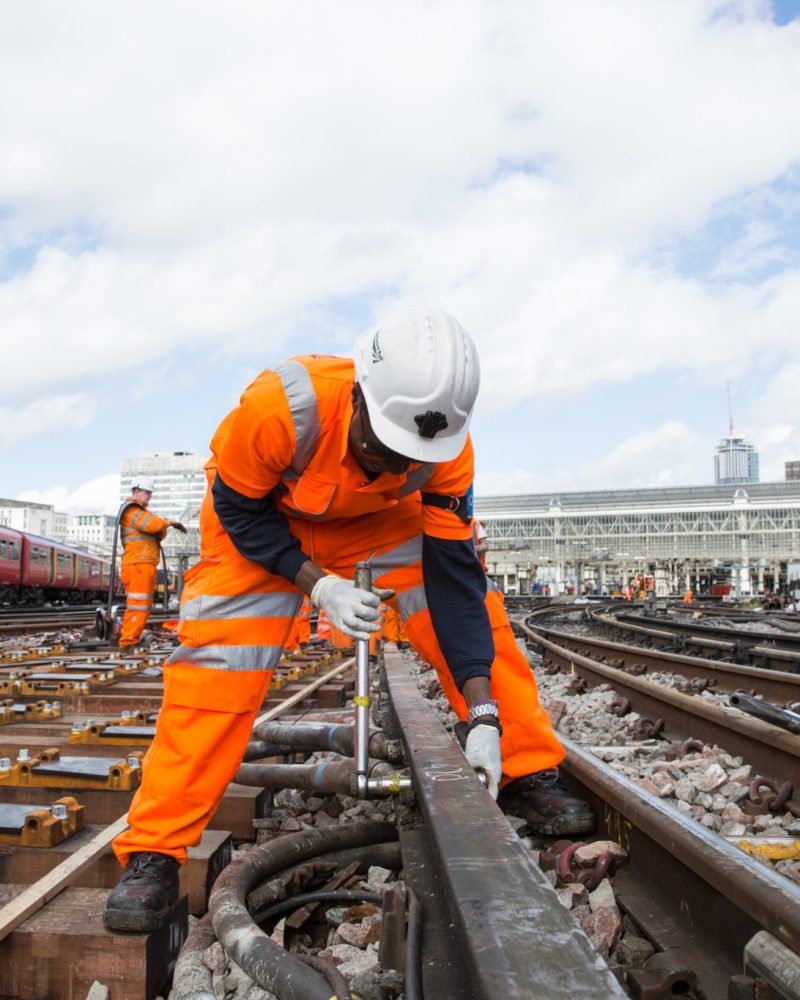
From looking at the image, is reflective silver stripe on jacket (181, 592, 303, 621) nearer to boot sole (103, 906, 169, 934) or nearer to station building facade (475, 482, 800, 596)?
boot sole (103, 906, 169, 934)

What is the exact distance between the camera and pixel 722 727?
3.82m

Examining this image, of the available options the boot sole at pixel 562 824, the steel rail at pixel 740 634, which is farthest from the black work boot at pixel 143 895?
the steel rail at pixel 740 634

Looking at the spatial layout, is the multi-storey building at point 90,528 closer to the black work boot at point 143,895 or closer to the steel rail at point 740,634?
the steel rail at point 740,634

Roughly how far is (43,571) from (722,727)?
26.7 metres

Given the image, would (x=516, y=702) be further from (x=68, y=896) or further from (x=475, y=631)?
(x=68, y=896)

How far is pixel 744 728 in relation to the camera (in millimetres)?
3539

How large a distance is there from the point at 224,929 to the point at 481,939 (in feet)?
3.03

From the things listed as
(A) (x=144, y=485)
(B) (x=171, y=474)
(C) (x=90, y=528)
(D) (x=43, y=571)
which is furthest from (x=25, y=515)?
(A) (x=144, y=485)

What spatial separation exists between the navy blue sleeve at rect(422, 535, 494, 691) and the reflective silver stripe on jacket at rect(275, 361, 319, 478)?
1.97ft

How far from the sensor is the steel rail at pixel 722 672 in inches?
204

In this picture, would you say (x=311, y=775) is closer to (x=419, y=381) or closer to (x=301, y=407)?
(x=301, y=407)

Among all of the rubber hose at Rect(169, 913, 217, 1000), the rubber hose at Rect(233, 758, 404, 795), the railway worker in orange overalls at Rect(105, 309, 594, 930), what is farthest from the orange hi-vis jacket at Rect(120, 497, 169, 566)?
the rubber hose at Rect(169, 913, 217, 1000)

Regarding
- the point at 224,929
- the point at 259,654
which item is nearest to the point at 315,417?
the point at 259,654

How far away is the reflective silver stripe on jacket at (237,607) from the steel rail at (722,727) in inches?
80.1
